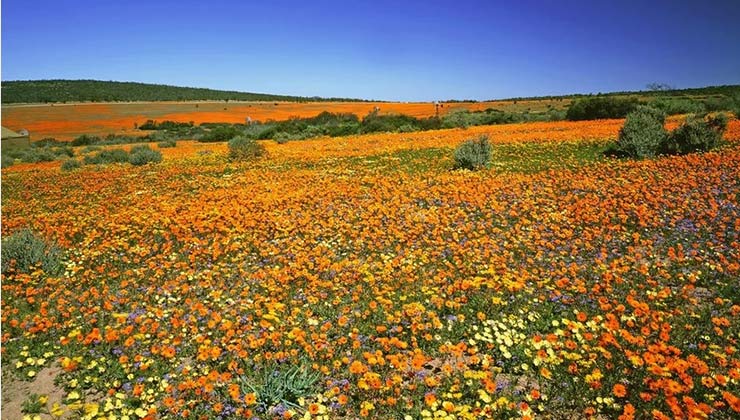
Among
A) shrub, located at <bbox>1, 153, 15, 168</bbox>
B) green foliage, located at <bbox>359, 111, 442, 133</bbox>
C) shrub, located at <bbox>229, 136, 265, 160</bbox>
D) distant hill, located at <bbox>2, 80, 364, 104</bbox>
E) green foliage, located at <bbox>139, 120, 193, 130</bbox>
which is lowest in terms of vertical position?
shrub, located at <bbox>1, 153, 15, 168</bbox>

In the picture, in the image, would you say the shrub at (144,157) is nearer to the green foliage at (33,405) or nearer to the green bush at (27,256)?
the green bush at (27,256)

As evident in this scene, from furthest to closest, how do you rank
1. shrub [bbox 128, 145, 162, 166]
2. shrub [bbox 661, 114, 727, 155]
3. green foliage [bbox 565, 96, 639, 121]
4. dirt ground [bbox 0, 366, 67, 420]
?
1. green foliage [bbox 565, 96, 639, 121]
2. shrub [bbox 128, 145, 162, 166]
3. shrub [bbox 661, 114, 727, 155]
4. dirt ground [bbox 0, 366, 67, 420]

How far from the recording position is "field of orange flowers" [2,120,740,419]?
4410 millimetres

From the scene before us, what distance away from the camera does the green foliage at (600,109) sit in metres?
34.6

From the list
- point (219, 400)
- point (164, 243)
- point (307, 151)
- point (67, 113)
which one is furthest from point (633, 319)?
point (67, 113)

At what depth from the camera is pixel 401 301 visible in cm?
634

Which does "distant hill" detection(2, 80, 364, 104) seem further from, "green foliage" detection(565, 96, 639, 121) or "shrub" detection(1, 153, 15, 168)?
"green foliage" detection(565, 96, 639, 121)

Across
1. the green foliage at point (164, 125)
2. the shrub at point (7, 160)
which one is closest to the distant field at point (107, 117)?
the green foliage at point (164, 125)

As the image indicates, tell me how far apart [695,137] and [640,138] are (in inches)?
68.4

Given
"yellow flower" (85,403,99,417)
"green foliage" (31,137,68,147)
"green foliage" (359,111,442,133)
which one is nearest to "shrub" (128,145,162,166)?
"green foliage" (359,111,442,133)

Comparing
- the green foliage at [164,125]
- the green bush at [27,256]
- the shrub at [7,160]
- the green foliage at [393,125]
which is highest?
the green foliage at [393,125]

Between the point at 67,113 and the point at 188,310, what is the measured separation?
82749mm

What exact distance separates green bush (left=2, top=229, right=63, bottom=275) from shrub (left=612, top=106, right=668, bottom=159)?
16750 mm

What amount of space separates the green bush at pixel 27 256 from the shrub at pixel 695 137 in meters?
18.1
